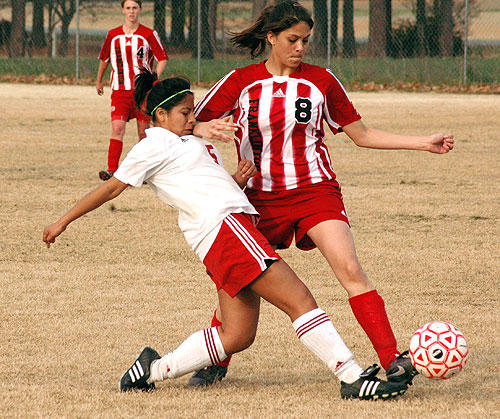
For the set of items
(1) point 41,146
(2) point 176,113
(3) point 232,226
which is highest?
(2) point 176,113

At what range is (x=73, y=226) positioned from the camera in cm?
859

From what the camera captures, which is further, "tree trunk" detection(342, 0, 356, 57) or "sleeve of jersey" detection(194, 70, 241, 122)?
"tree trunk" detection(342, 0, 356, 57)

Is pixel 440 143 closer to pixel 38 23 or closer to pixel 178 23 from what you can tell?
pixel 178 23

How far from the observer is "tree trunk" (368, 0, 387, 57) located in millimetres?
30438

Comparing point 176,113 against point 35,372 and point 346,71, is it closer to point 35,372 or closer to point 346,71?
point 35,372

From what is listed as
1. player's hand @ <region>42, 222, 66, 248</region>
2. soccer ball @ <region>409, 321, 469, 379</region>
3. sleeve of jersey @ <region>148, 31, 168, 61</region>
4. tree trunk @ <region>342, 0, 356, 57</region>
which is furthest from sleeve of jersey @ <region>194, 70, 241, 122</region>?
tree trunk @ <region>342, 0, 356, 57</region>

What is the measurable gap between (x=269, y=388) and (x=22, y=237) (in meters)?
4.07

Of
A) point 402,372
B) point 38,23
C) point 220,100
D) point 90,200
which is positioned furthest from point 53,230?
point 38,23

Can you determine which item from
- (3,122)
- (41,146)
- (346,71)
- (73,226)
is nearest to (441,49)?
(346,71)

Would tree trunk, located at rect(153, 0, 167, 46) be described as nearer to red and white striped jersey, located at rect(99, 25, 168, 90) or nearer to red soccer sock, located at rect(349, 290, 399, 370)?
red and white striped jersey, located at rect(99, 25, 168, 90)

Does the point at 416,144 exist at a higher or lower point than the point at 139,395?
higher

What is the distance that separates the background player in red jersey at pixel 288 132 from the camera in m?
4.77

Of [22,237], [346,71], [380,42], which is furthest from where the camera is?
[380,42]

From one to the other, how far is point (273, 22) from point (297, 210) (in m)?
0.90
